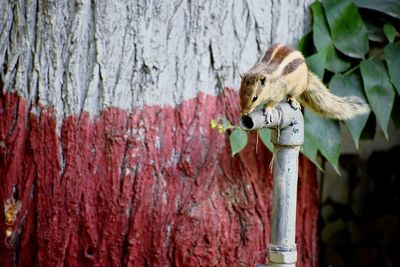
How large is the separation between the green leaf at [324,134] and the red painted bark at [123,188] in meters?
0.29

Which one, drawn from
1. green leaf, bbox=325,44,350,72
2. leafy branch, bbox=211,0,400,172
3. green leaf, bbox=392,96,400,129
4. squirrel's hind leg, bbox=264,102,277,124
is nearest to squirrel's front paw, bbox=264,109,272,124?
squirrel's hind leg, bbox=264,102,277,124

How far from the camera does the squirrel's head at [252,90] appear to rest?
173cm

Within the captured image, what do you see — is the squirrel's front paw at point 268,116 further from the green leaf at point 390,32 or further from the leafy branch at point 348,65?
the green leaf at point 390,32

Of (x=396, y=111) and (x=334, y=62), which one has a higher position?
(x=334, y=62)

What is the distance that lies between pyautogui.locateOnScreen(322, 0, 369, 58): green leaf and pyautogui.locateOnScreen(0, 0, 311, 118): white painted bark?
0.89 ft

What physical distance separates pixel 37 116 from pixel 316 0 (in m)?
1.02

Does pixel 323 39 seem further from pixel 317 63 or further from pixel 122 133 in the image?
pixel 122 133

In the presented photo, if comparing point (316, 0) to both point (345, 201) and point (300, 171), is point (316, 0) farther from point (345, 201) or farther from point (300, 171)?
point (345, 201)

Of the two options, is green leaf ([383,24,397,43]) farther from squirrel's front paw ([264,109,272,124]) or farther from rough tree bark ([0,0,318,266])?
squirrel's front paw ([264,109,272,124])

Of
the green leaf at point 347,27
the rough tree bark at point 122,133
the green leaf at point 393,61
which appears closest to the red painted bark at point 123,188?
the rough tree bark at point 122,133

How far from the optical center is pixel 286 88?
1.85m

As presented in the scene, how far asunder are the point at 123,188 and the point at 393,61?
3.36 feet

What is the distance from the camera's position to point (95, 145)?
2225 mm

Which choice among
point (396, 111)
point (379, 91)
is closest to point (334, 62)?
point (379, 91)
